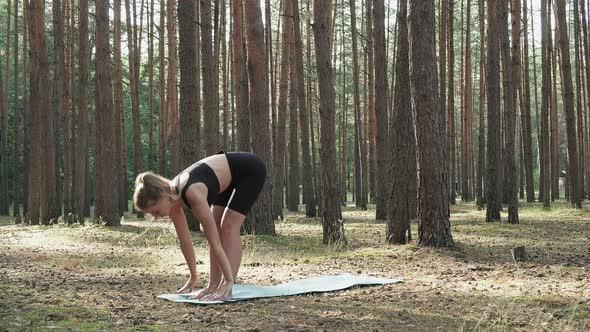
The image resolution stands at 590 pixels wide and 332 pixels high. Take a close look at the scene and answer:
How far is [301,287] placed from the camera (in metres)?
7.00

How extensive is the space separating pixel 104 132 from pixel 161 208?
465 inches

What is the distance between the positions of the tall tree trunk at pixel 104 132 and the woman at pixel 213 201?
10754mm

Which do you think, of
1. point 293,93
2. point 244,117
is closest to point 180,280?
point 244,117

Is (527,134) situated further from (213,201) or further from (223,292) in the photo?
(223,292)

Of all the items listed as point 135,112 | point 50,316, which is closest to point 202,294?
point 50,316

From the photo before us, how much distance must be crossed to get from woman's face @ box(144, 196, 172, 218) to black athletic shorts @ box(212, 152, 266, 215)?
2.92 ft

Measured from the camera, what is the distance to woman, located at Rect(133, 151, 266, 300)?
576 cm

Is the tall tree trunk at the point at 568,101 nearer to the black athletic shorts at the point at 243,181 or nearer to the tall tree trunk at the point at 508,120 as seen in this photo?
the tall tree trunk at the point at 508,120

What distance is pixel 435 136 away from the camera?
31.7 feet

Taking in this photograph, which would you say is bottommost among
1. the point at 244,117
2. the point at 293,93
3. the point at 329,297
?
the point at 329,297

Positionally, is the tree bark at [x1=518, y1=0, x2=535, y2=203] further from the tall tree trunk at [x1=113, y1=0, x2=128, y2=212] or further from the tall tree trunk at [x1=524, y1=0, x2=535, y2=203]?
the tall tree trunk at [x1=113, y1=0, x2=128, y2=212]

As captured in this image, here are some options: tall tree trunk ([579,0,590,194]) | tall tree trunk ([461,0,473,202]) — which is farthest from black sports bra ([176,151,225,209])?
tall tree trunk ([461,0,473,202])

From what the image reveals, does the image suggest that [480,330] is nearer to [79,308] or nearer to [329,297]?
[329,297]

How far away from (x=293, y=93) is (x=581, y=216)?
1006 centimetres
